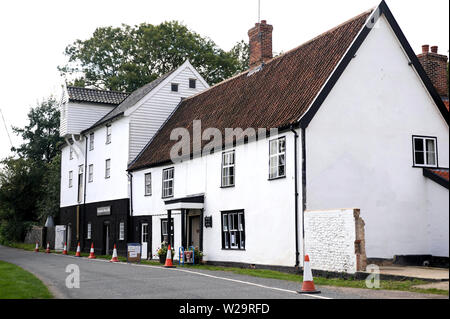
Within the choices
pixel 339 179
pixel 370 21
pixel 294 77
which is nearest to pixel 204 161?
pixel 294 77

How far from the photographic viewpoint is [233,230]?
895 inches

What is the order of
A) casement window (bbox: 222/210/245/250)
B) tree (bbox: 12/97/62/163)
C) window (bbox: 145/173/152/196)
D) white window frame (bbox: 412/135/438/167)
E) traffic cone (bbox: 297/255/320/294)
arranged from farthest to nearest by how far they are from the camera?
tree (bbox: 12/97/62/163)
window (bbox: 145/173/152/196)
casement window (bbox: 222/210/245/250)
white window frame (bbox: 412/135/438/167)
traffic cone (bbox: 297/255/320/294)

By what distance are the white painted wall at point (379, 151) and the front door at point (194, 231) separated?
839 centimetres

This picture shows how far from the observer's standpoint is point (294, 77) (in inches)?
893

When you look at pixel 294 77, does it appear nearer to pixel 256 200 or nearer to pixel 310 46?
pixel 310 46

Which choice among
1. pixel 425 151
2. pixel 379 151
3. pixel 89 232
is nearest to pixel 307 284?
pixel 379 151

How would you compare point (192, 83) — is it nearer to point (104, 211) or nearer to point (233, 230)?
point (104, 211)

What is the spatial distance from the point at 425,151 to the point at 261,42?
33.8 feet

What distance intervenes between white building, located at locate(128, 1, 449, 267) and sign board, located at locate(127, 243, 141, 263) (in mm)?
3343

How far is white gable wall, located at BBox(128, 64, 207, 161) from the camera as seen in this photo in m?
Result: 32.5

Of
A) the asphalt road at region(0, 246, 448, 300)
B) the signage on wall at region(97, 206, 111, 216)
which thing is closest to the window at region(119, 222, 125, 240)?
the signage on wall at region(97, 206, 111, 216)

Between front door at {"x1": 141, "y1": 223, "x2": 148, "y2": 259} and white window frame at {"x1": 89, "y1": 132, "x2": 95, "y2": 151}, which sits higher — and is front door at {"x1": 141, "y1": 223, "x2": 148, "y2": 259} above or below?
below

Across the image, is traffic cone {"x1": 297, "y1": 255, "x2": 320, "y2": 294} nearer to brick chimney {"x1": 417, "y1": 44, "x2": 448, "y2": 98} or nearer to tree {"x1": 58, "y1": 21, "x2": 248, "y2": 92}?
brick chimney {"x1": 417, "y1": 44, "x2": 448, "y2": 98}
